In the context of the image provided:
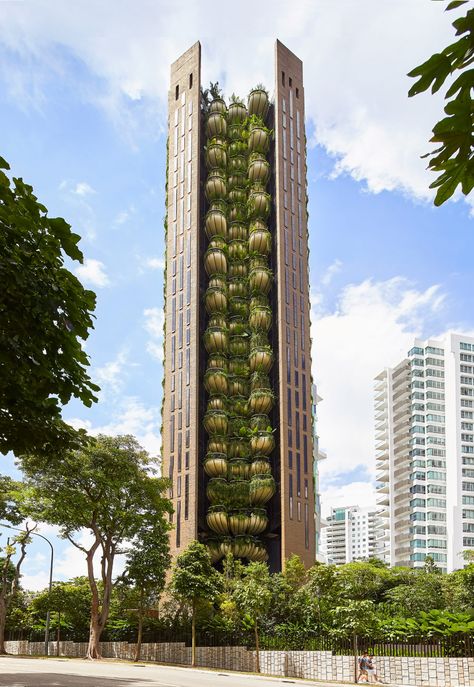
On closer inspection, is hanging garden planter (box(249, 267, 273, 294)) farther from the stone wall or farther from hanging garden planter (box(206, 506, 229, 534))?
the stone wall

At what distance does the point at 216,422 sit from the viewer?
77.3 metres

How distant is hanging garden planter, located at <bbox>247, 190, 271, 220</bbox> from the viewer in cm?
8469

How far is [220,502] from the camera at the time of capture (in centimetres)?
7538

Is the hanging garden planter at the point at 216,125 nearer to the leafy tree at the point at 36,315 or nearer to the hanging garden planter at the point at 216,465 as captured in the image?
the hanging garden planter at the point at 216,465

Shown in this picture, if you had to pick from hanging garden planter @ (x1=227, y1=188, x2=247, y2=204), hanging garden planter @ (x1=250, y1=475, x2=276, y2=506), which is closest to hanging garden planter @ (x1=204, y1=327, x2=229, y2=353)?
hanging garden planter @ (x1=250, y1=475, x2=276, y2=506)

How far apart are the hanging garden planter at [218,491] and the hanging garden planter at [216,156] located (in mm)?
32865

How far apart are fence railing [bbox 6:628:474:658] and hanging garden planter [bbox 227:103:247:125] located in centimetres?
5430

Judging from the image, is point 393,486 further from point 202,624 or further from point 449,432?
point 202,624

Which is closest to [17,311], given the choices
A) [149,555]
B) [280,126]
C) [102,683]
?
[102,683]

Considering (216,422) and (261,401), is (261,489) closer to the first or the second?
(216,422)

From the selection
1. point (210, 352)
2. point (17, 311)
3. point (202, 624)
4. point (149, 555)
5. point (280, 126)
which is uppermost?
point (280, 126)

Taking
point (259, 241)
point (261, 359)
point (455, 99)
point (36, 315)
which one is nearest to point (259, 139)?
point (259, 241)

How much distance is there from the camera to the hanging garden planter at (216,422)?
77375 millimetres

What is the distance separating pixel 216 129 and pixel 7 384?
78848mm
